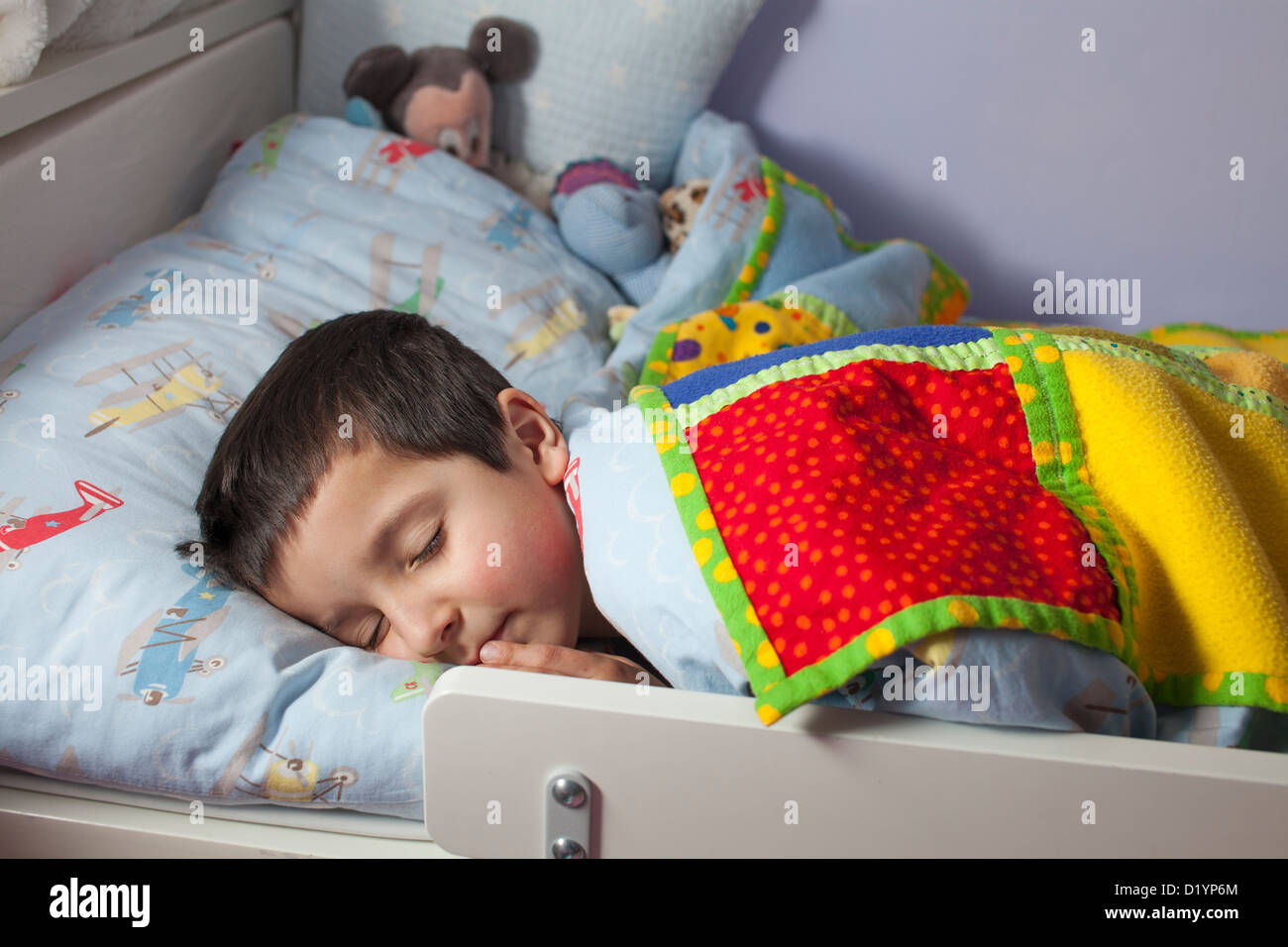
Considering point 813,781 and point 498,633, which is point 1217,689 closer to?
point 813,781

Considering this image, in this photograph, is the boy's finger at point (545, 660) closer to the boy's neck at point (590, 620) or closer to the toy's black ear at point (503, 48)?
the boy's neck at point (590, 620)

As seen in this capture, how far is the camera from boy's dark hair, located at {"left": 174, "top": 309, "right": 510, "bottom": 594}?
2.78ft

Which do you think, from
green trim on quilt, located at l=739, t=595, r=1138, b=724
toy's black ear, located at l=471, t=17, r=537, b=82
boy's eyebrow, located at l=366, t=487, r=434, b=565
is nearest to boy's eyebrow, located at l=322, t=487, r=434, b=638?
boy's eyebrow, located at l=366, t=487, r=434, b=565

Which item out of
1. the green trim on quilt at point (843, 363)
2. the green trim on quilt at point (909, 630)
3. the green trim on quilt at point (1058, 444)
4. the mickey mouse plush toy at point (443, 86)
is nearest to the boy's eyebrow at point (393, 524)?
the green trim on quilt at point (843, 363)

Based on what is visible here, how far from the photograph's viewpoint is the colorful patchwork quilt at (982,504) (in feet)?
2.15

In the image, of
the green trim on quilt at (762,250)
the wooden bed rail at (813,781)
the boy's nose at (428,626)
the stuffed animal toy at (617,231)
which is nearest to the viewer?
the wooden bed rail at (813,781)

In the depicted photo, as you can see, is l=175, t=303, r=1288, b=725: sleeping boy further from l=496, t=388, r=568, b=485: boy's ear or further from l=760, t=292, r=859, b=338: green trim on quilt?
l=760, t=292, r=859, b=338: green trim on quilt

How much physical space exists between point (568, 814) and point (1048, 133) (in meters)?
1.37

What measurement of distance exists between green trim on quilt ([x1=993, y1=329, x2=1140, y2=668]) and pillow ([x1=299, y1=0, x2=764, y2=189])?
0.91 meters

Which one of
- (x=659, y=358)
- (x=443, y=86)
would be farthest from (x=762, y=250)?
(x=443, y=86)

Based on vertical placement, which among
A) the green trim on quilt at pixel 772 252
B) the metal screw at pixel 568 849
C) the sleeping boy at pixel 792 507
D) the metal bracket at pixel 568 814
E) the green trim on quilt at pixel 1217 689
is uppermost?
the green trim on quilt at pixel 772 252

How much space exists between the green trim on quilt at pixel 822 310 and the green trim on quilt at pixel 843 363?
1.41 feet

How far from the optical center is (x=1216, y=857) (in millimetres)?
632
